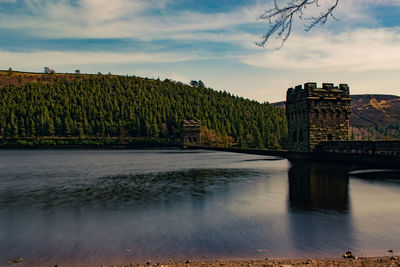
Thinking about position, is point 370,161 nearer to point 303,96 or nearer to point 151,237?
point 303,96

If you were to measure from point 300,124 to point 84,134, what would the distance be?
15926cm

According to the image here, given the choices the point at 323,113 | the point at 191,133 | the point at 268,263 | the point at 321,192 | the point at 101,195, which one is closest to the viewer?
the point at 268,263

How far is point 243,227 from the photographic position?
44.4 ft

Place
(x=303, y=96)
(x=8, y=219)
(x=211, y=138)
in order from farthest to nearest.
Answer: (x=211, y=138) < (x=303, y=96) < (x=8, y=219)

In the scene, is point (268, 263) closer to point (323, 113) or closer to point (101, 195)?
point (101, 195)

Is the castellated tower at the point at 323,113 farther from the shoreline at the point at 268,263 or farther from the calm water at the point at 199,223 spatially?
the shoreline at the point at 268,263

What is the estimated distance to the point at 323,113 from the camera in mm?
43875

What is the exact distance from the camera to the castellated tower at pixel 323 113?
43.5 meters

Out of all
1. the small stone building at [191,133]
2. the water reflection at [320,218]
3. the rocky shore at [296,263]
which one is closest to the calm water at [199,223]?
the water reflection at [320,218]

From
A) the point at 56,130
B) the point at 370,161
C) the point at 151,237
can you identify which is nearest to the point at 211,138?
the point at 56,130

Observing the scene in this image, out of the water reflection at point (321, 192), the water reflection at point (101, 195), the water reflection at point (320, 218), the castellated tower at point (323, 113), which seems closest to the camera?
the water reflection at point (320, 218)

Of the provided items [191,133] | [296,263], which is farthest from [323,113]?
[191,133]

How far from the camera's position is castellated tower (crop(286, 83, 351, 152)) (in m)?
43.5

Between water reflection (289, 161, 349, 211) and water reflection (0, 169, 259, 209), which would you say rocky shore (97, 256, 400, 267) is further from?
water reflection (0, 169, 259, 209)
